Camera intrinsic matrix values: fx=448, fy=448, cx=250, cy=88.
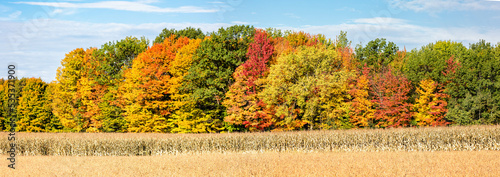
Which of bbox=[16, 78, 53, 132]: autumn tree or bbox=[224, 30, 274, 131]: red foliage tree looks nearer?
bbox=[224, 30, 274, 131]: red foliage tree

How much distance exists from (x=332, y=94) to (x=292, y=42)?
1982cm

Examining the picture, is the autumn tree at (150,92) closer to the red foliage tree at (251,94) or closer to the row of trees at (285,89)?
the row of trees at (285,89)

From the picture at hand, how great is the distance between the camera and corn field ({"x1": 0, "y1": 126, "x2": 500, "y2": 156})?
3306 cm

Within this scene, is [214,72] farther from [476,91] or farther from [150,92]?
[476,91]

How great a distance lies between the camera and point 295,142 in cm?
3356

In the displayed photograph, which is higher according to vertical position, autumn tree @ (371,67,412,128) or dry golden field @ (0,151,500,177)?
autumn tree @ (371,67,412,128)

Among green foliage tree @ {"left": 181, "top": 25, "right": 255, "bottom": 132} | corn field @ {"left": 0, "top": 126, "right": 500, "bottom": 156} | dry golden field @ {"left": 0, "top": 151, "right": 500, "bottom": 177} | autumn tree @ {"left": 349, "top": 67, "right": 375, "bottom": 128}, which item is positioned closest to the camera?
dry golden field @ {"left": 0, "top": 151, "right": 500, "bottom": 177}

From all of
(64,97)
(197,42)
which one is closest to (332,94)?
(197,42)

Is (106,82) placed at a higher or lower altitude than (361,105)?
higher

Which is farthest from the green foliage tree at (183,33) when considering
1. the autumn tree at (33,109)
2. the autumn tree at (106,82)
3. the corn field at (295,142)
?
the corn field at (295,142)

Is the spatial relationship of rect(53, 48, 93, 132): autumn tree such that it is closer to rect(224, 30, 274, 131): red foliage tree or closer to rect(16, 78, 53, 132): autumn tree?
rect(16, 78, 53, 132): autumn tree

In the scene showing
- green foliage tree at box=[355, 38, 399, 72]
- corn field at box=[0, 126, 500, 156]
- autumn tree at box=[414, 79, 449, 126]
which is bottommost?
corn field at box=[0, 126, 500, 156]

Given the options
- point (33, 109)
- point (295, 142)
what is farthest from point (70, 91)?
point (295, 142)

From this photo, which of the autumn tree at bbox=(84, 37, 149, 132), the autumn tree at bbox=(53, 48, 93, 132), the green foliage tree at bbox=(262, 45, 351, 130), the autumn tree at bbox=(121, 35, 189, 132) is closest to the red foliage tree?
the green foliage tree at bbox=(262, 45, 351, 130)
